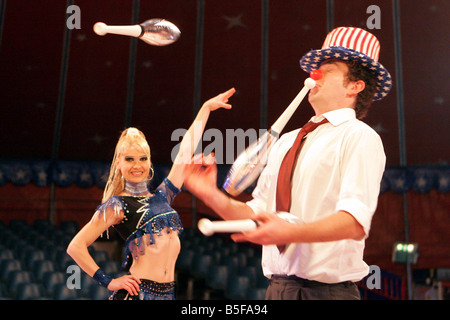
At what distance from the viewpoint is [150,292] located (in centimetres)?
183

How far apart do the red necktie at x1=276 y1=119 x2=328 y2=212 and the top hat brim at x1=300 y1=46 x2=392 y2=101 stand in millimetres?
160

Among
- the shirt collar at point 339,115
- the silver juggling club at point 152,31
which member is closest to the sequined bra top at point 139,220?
the silver juggling club at point 152,31

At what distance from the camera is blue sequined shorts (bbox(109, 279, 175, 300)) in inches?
71.9

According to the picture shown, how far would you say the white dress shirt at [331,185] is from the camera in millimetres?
1074

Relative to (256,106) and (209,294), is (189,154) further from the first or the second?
(256,106)

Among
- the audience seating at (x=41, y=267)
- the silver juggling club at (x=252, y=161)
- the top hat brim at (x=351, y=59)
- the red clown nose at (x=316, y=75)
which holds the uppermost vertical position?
the top hat brim at (x=351, y=59)

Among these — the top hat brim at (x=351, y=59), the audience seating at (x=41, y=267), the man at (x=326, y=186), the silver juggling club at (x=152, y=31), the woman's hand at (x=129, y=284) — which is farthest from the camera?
the audience seating at (x=41, y=267)

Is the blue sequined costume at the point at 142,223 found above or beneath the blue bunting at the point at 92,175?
beneath

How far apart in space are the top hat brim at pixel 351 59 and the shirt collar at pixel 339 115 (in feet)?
0.38

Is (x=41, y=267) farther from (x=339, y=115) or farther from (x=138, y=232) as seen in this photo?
(x=339, y=115)

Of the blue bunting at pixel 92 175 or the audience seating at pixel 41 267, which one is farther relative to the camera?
the blue bunting at pixel 92 175

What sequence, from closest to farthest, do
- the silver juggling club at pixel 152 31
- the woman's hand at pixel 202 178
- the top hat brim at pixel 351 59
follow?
the woman's hand at pixel 202 178, the top hat brim at pixel 351 59, the silver juggling club at pixel 152 31

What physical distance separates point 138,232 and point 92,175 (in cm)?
463

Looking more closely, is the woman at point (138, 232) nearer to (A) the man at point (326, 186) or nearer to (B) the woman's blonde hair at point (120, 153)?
(B) the woman's blonde hair at point (120, 153)
